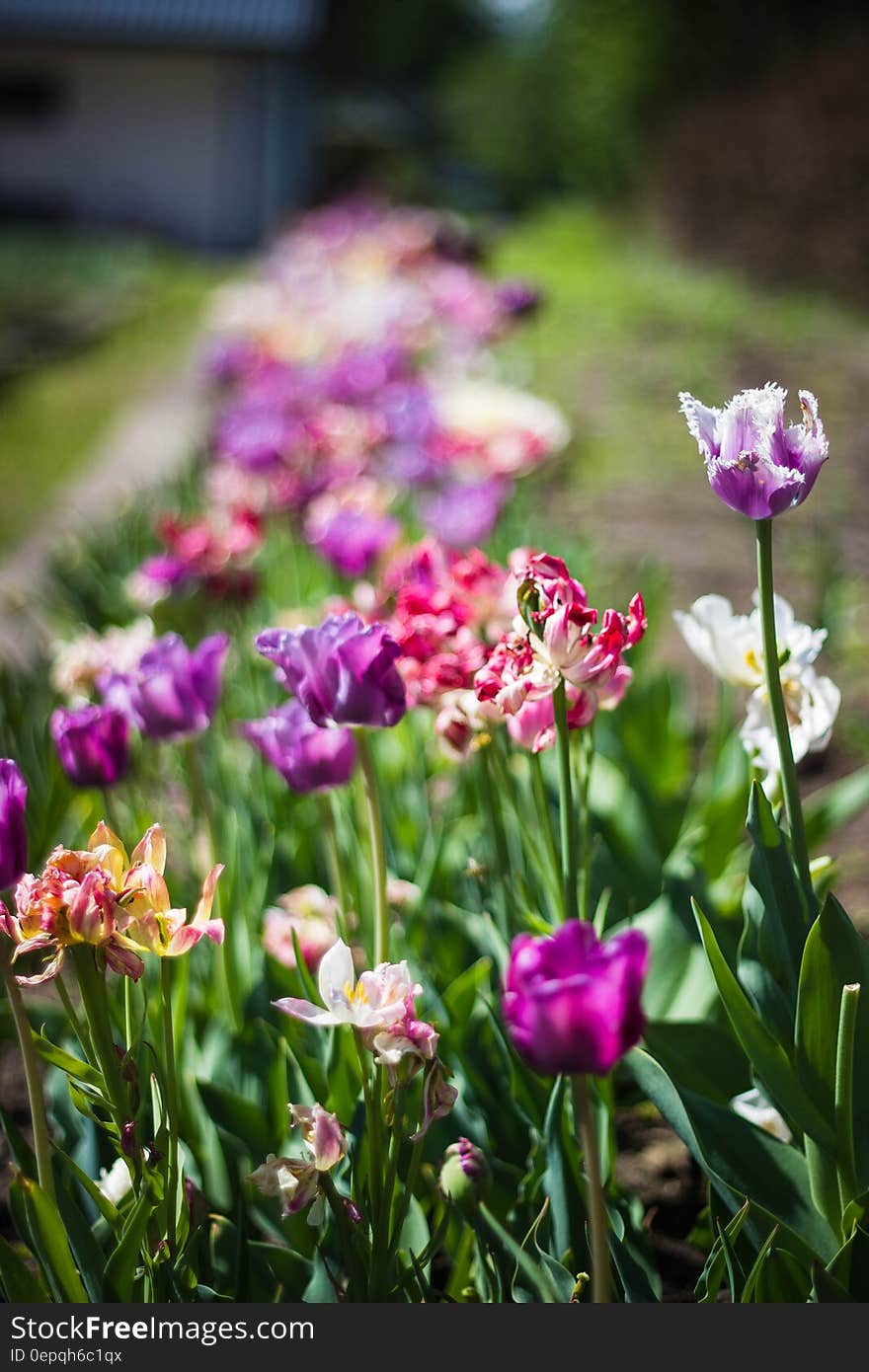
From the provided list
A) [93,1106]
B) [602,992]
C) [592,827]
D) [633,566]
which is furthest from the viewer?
[633,566]

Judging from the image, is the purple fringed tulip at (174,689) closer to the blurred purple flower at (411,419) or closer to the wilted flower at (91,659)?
the wilted flower at (91,659)

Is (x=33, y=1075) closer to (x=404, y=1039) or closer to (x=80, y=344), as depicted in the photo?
(x=404, y=1039)

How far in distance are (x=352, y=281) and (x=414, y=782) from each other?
183 inches

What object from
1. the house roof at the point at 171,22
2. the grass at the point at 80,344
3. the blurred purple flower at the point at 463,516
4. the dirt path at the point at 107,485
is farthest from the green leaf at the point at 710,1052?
the house roof at the point at 171,22

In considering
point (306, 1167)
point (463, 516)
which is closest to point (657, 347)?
point (463, 516)

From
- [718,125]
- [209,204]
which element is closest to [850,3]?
[718,125]

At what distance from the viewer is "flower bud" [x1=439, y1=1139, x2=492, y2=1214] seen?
89cm

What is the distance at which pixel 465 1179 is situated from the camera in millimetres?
888

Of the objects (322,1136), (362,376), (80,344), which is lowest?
(80,344)

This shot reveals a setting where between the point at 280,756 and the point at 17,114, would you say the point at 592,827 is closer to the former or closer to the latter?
the point at 280,756

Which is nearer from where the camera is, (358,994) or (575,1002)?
(575,1002)

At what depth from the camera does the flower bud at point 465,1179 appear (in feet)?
2.91

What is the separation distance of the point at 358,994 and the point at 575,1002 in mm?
259

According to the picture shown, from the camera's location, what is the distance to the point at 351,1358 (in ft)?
2.50
